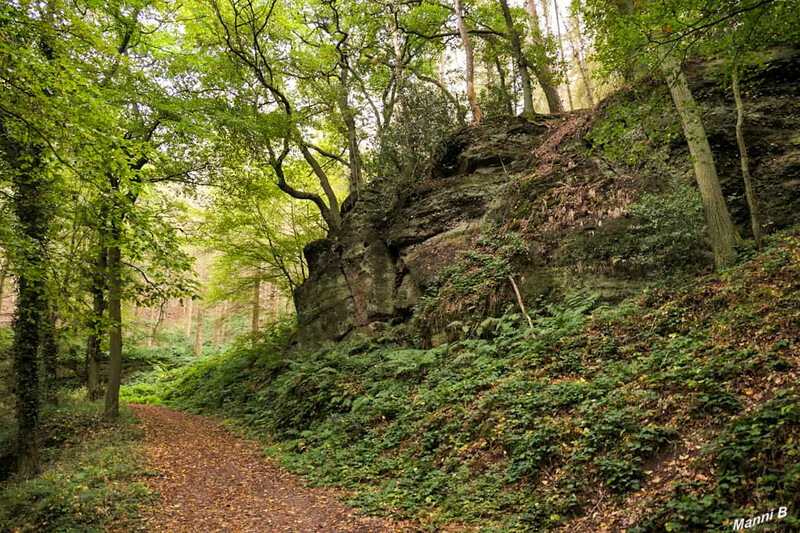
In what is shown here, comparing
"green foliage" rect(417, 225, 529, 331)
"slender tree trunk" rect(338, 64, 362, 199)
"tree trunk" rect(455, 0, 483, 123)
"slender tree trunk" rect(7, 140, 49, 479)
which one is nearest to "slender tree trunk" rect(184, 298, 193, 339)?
A: "slender tree trunk" rect(338, 64, 362, 199)

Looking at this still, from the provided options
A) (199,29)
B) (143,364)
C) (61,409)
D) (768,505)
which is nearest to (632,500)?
(768,505)

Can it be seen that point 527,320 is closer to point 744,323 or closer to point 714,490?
point 744,323

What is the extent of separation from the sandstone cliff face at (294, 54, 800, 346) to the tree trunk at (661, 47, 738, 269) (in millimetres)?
615

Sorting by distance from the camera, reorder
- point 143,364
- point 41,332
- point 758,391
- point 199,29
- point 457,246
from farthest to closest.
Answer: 1. point 143,364
2. point 199,29
3. point 457,246
4. point 41,332
5. point 758,391

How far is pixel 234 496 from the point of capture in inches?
276

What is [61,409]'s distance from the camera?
11.7 meters

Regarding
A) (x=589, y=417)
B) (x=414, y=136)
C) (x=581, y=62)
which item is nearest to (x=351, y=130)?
(x=414, y=136)

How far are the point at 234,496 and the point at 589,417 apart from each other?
5.73m

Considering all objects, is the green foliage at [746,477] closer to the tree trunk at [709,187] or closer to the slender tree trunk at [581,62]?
the tree trunk at [709,187]

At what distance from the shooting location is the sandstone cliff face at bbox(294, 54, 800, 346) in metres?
9.40

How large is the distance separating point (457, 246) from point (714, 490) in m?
9.45

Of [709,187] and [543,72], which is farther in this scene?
[543,72]

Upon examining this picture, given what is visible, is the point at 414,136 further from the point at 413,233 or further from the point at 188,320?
the point at 188,320

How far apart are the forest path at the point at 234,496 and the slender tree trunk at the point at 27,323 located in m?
2.10
